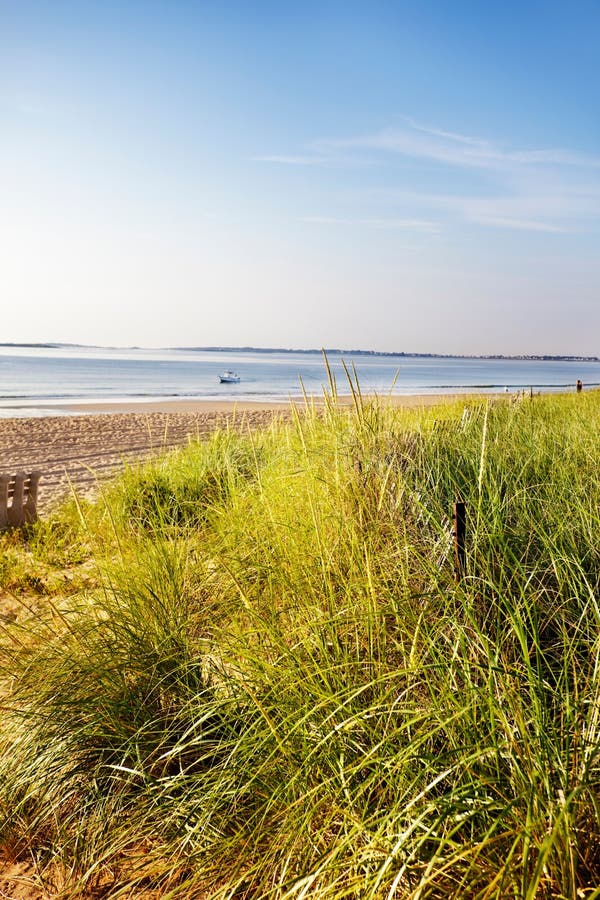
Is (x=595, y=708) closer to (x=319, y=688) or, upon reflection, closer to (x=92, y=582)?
(x=319, y=688)

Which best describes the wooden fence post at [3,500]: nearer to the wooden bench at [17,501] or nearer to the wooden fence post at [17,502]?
the wooden bench at [17,501]

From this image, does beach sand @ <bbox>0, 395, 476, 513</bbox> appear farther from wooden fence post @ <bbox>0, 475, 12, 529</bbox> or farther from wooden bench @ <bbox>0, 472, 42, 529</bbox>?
wooden fence post @ <bbox>0, 475, 12, 529</bbox>

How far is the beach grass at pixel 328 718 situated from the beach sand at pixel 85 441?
14.3 feet

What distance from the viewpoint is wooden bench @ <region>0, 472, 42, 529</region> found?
6996 mm

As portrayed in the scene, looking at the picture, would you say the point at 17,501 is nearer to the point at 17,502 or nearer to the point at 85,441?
the point at 17,502

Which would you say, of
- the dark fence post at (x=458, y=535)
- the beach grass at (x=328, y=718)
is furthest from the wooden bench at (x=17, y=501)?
the dark fence post at (x=458, y=535)

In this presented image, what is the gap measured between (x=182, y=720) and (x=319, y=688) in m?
0.76

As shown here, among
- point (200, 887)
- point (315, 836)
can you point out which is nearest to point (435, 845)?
point (315, 836)

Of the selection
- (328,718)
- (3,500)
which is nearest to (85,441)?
(3,500)

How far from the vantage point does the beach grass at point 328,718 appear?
159 centimetres

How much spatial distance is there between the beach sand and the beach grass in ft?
14.3

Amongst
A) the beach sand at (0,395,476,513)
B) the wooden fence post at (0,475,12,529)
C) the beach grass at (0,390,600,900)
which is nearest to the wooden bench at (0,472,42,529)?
the wooden fence post at (0,475,12,529)

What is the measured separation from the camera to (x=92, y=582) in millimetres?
4848

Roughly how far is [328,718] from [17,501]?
6.27 metres
